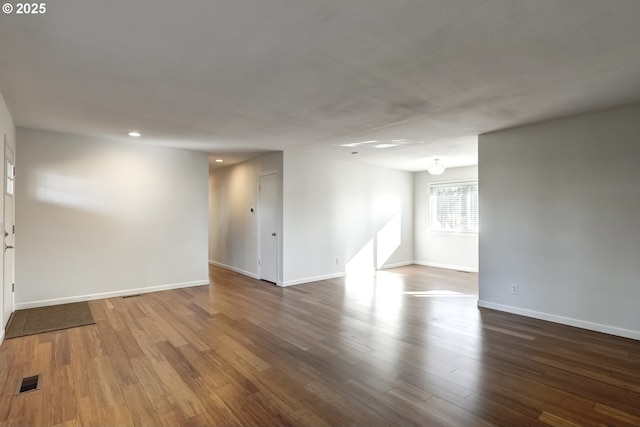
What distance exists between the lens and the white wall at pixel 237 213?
6461 mm

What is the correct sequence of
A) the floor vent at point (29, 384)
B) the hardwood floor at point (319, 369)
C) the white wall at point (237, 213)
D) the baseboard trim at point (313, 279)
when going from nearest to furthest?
1. the hardwood floor at point (319, 369)
2. the floor vent at point (29, 384)
3. the baseboard trim at point (313, 279)
4. the white wall at point (237, 213)

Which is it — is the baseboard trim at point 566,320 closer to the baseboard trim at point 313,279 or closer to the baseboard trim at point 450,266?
the baseboard trim at point 313,279

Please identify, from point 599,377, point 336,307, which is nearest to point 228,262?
point 336,307

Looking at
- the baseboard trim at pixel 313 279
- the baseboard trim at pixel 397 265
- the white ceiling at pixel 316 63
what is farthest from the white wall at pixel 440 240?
the white ceiling at pixel 316 63

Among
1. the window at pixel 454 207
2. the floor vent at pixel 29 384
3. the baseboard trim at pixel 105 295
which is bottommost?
the floor vent at pixel 29 384

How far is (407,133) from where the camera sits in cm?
449

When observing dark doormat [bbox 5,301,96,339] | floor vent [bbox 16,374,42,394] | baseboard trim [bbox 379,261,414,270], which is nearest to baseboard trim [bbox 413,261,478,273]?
baseboard trim [bbox 379,261,414,270]

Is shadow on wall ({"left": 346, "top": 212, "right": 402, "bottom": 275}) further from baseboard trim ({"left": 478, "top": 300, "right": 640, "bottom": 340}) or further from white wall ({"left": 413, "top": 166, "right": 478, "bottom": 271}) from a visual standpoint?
baseboard trim ({"left": 478, "top": 300, "right": 640, "bottom": 340})

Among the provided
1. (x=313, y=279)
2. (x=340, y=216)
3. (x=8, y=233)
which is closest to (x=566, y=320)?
(x=313, y=279)

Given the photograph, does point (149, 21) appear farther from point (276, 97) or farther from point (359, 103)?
point (359, 103)

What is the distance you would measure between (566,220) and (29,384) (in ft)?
17.9

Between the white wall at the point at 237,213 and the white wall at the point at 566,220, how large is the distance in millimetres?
3484

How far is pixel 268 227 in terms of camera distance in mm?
6141

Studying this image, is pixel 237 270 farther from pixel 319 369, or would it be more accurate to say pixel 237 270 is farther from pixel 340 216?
pixel 319 369
